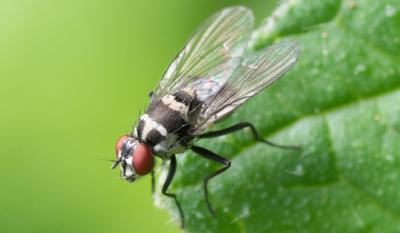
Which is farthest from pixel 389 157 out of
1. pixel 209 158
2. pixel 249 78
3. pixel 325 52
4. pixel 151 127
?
pixel 151 127

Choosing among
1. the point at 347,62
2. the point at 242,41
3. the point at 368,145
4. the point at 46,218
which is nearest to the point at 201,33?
the point at 242,41

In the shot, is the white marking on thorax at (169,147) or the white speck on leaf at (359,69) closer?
the white speck on leaf at (359,69)

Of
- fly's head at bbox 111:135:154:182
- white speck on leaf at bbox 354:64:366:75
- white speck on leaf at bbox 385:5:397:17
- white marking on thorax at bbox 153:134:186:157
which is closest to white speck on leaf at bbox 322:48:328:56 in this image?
white speck on leaf at bbox 354:64:366:75

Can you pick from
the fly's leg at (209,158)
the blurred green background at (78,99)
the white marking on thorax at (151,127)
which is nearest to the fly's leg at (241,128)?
the fly's leg at (209,158)

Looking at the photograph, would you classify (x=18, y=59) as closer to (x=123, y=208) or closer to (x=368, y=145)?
(x=123, y=208)

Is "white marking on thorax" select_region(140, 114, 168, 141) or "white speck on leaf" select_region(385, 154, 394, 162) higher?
"white marking on thorax" select_region(140, 114, 168, 141)

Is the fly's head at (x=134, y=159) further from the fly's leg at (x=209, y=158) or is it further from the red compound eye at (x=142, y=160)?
the fly's leg at (x=209, y=158)

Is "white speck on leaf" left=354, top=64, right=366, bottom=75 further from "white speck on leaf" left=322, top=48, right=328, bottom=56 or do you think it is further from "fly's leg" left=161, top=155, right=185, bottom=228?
"fly's leg" left=161, top=155, right=185, bottom=228

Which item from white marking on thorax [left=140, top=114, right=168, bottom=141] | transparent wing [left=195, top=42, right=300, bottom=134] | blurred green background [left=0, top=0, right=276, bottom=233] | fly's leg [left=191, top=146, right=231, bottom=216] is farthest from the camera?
blurred green background [left=0, top=0, right=276, bottom=233]
